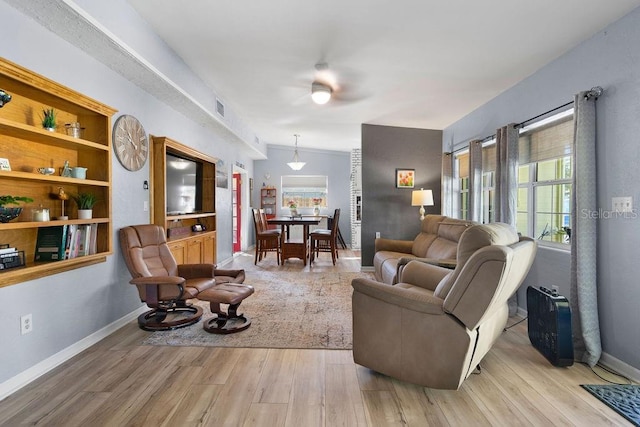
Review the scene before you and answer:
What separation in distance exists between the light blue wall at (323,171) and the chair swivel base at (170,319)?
5.60m

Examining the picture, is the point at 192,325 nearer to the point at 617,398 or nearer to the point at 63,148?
the point at 63,148

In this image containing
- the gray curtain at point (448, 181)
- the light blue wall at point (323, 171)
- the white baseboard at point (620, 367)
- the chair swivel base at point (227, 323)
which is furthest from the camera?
the light blue wall at point (323, 171)

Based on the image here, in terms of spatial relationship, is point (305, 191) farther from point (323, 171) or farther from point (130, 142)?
point (130, 142)

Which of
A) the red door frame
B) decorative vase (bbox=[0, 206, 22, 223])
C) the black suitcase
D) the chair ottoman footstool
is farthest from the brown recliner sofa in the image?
the red door frame

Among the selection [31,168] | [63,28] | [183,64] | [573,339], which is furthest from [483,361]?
[183,64]

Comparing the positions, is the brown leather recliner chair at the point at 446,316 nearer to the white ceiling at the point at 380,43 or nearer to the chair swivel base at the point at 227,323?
the chair swivel base at the point at 227,323

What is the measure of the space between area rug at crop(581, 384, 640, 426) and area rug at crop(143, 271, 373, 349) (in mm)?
1631

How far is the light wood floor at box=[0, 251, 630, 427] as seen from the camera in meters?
1.74

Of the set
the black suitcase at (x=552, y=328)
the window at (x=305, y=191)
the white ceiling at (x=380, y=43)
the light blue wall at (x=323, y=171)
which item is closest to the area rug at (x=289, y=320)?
the black suitcase at (x=552, y=328)

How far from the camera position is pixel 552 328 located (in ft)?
7.70

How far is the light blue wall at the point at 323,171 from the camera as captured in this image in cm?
877

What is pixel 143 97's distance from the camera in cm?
335

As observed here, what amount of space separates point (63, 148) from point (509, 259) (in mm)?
3218

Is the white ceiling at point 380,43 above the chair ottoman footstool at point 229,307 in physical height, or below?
above
